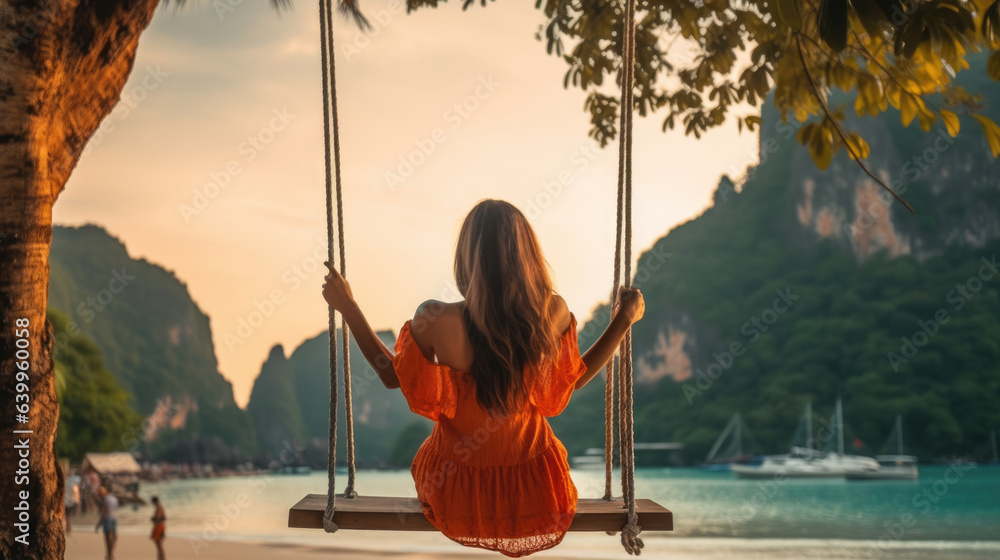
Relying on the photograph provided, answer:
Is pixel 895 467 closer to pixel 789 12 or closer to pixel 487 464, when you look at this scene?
pixel 487 464

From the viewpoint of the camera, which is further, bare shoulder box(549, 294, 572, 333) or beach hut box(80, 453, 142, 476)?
beach hut box(80, 453, 142, 476)

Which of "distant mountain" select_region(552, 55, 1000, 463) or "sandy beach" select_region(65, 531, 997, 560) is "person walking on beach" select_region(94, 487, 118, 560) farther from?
"distant mountain" select_region(552, 55, 1000, 463)

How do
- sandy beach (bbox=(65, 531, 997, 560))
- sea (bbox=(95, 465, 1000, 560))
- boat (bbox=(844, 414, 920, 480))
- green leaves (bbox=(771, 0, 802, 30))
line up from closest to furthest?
green leaves (bbox=(771, 0, 802, 30)), sandy beach (bbox=(65, 531, 997, 560)), sea (bbox=(95, 465, 1000, 560)), boat (bbox=(844, 414, 920, 480))

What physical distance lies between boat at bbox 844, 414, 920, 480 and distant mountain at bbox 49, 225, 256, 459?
1952 inches

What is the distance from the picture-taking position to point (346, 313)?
82.7 inches

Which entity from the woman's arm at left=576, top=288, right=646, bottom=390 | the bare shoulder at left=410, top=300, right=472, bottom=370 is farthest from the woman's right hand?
the bare shoulder at left=410, top=300, right=472, bottom=370

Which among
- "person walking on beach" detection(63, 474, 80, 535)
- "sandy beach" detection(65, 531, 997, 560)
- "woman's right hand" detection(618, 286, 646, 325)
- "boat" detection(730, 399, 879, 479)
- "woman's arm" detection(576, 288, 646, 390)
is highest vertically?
"woman's right hand" detection(618, 286, 646, 325)

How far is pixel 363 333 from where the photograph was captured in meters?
2.09

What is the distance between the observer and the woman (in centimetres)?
200

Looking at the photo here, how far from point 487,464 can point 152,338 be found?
8229cm

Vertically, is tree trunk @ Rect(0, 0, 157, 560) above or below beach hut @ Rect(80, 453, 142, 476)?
above

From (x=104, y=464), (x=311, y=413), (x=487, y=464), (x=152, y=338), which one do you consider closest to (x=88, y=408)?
(x=104, y=464)

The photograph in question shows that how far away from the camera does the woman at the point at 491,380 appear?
200 centimetres

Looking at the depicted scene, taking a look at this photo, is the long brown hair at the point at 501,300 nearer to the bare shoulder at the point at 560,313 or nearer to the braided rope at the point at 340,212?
the bare shoulder at the point at 560,313
